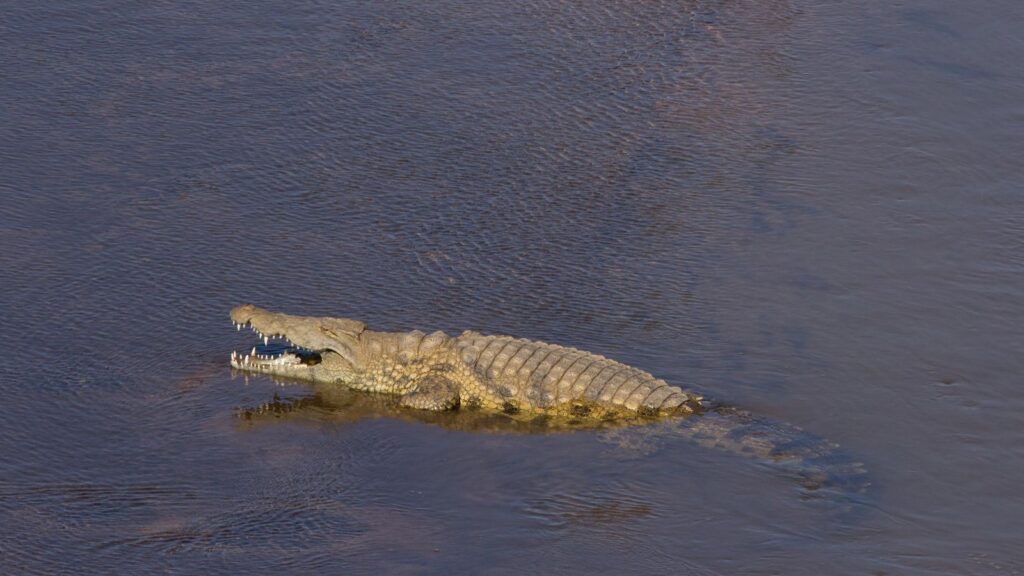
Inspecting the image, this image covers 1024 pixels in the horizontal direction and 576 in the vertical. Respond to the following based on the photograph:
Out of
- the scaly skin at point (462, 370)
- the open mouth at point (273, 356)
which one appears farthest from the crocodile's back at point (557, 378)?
the open mouth at point (273, 356)

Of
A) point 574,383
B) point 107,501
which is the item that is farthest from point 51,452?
point 574,383

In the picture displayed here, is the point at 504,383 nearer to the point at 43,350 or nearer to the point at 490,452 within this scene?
the point at 490,452

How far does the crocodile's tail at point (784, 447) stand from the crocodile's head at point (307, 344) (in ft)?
9.36

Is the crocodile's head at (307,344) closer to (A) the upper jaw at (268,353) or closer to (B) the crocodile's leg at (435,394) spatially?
(A) the upper jaw at (268,353)

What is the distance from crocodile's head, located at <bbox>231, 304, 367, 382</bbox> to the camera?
38.3 feet

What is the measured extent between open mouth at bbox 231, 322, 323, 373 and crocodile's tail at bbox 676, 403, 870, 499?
3318 millimetres

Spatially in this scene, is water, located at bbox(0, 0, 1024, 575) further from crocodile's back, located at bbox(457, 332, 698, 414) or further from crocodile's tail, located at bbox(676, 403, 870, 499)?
crocodile's back, located at bbox(457, 332, 698, 414)

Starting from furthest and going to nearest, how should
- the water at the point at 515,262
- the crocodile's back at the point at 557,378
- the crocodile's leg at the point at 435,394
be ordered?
the crocodile's leg at the point at 435,394, the crocodile's back at the point at 557,378, the water at the point at 515,262

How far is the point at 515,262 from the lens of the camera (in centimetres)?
1305

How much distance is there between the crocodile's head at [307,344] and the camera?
460 inches

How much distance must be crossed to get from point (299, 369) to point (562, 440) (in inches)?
98.2

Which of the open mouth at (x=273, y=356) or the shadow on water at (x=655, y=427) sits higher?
the open mouth at (x=273, y=356)

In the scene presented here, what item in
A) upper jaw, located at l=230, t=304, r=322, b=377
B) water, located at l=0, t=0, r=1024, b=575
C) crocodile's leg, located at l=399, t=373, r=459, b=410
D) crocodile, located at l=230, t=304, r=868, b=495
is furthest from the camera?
upper jaw, located at l=230, t=304, r=322, b=377

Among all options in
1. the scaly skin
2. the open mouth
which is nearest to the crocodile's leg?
the scaly skin
